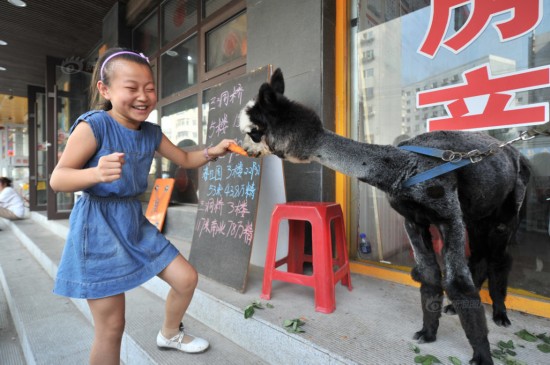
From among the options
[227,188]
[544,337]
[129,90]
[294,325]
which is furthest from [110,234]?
[544,337]

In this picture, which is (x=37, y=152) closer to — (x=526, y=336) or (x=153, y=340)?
(x=153, y=340)

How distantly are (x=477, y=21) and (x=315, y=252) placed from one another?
222cm

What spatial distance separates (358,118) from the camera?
303 cm

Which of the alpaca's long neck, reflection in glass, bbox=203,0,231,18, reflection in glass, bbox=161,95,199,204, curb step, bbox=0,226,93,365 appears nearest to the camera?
the alpaca's long neck

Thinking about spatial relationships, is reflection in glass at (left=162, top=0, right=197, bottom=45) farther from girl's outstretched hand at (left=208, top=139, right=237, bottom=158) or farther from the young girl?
the young girl

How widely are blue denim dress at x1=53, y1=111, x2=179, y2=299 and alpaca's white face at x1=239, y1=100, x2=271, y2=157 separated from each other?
0.62m

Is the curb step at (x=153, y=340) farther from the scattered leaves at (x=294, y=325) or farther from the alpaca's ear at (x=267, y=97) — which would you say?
the alpaca's ear at (x=267, y=97)

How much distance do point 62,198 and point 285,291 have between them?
7.65 m

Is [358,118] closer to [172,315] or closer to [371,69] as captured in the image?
[371,69]

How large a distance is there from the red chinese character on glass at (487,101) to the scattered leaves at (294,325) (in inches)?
75.6

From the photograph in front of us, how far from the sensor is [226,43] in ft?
15.0

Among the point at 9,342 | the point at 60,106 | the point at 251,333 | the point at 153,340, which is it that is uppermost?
the point at 60,106

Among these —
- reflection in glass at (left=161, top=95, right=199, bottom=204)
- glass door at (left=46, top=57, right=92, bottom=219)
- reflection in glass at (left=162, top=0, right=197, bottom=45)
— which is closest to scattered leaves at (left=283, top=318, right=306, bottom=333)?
reflection in glass at (left=161, top=95, right=199, bottom=204)

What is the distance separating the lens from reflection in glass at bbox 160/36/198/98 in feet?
17.3
